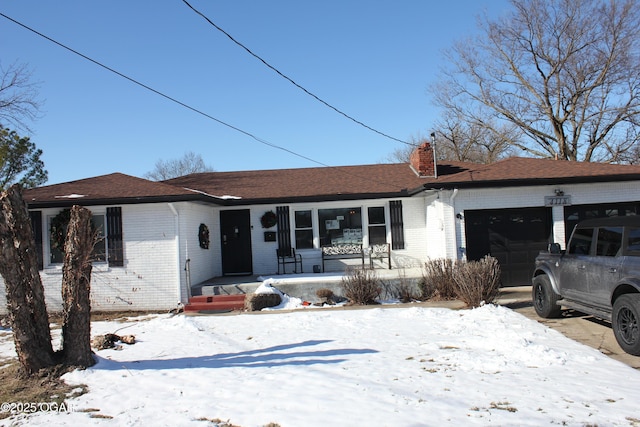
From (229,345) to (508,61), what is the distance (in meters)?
26.6

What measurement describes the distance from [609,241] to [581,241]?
2.73 ft

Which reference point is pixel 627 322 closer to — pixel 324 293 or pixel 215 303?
pixel 324 293

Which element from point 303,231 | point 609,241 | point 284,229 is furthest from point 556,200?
point 284,229

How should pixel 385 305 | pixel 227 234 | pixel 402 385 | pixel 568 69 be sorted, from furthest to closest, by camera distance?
pixel 568 69 → pixel 227 234 → pixel 385 305 → pixel 402 385

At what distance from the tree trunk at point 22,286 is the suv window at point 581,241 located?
27.2 ft

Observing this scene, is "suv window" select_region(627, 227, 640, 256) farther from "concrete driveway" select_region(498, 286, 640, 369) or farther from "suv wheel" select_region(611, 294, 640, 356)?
"concrete driveway" select_region(498, 286, 640, 369)

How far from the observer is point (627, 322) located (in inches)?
247

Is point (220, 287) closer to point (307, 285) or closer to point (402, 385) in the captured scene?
point (307, 285)

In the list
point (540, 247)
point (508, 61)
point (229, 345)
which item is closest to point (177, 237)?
point (229, 345)

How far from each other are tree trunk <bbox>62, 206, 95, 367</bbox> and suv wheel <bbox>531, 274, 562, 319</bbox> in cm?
780

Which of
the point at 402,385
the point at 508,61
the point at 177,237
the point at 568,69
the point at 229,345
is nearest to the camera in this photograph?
the point at 402,385

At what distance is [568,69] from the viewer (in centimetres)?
2548

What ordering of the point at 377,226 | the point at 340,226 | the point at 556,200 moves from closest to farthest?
the point at 556,200
the point at 377,226
the point at 340,226

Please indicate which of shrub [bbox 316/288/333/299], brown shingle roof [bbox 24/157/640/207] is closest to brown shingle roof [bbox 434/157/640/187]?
brown shingle roof [bbox 24/157/640/207]
